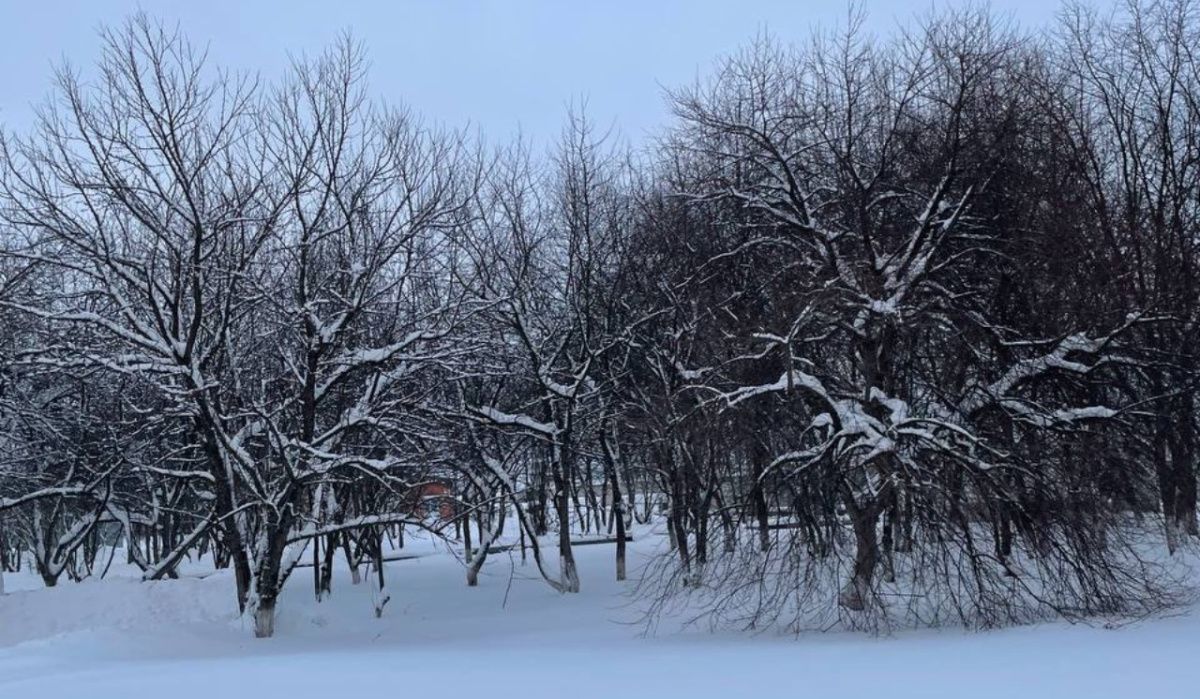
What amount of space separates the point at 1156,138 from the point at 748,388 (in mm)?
9909

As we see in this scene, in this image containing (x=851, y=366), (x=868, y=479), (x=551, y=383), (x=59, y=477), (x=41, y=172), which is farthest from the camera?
(x=59, y=477)

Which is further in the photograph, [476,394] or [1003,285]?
[476,394]

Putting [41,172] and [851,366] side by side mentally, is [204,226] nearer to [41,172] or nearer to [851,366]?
[41,172]

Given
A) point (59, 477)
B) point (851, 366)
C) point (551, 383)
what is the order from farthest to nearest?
point (59, 477) < point (551, 383) < point (851, 366)

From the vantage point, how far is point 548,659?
1102cm

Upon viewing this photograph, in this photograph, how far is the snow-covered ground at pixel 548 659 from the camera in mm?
8531

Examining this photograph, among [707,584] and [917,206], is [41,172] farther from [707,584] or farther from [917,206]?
[917,206]

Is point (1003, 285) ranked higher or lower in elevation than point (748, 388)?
higher

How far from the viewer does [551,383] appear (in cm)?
1948

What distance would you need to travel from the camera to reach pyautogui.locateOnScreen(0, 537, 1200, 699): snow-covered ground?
8.53 meters

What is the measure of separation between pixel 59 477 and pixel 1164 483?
71.3 feet

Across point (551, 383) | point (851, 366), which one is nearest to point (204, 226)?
point (551, 383)

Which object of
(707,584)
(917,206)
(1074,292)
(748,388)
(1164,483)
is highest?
(917,206)

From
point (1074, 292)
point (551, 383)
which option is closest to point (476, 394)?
point (551, 383)
